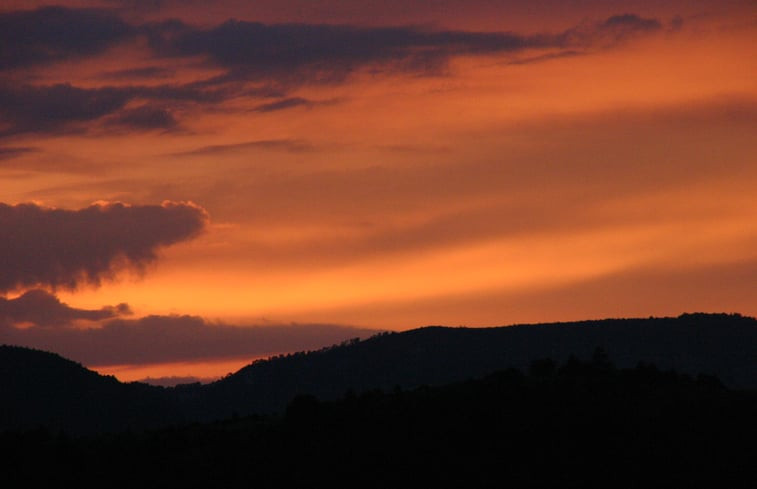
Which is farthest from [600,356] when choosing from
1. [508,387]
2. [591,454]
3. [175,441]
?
[175,441]

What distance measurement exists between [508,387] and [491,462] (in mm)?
14149

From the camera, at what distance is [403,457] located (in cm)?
12088

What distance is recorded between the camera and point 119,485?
12206 centimetres

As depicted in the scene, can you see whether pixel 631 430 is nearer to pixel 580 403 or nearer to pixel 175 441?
pixel 580 403

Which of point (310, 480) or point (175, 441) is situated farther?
point (175, 441)

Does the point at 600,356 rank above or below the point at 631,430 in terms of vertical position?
above

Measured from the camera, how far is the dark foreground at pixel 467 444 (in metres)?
115

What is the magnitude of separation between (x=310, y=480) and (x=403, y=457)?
7.78 m

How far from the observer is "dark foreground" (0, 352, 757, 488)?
115 metres

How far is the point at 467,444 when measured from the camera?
12144 cm

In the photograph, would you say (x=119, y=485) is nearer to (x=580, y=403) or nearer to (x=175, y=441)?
(x=175, y=441)

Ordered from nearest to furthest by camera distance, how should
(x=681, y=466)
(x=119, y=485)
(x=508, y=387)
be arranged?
(x=681, y=466)
(x=119, y=485)
(x=508, y=387)

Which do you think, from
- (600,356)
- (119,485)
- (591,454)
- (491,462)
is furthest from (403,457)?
(600,356)

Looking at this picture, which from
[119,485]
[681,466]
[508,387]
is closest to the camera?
[681,466]
